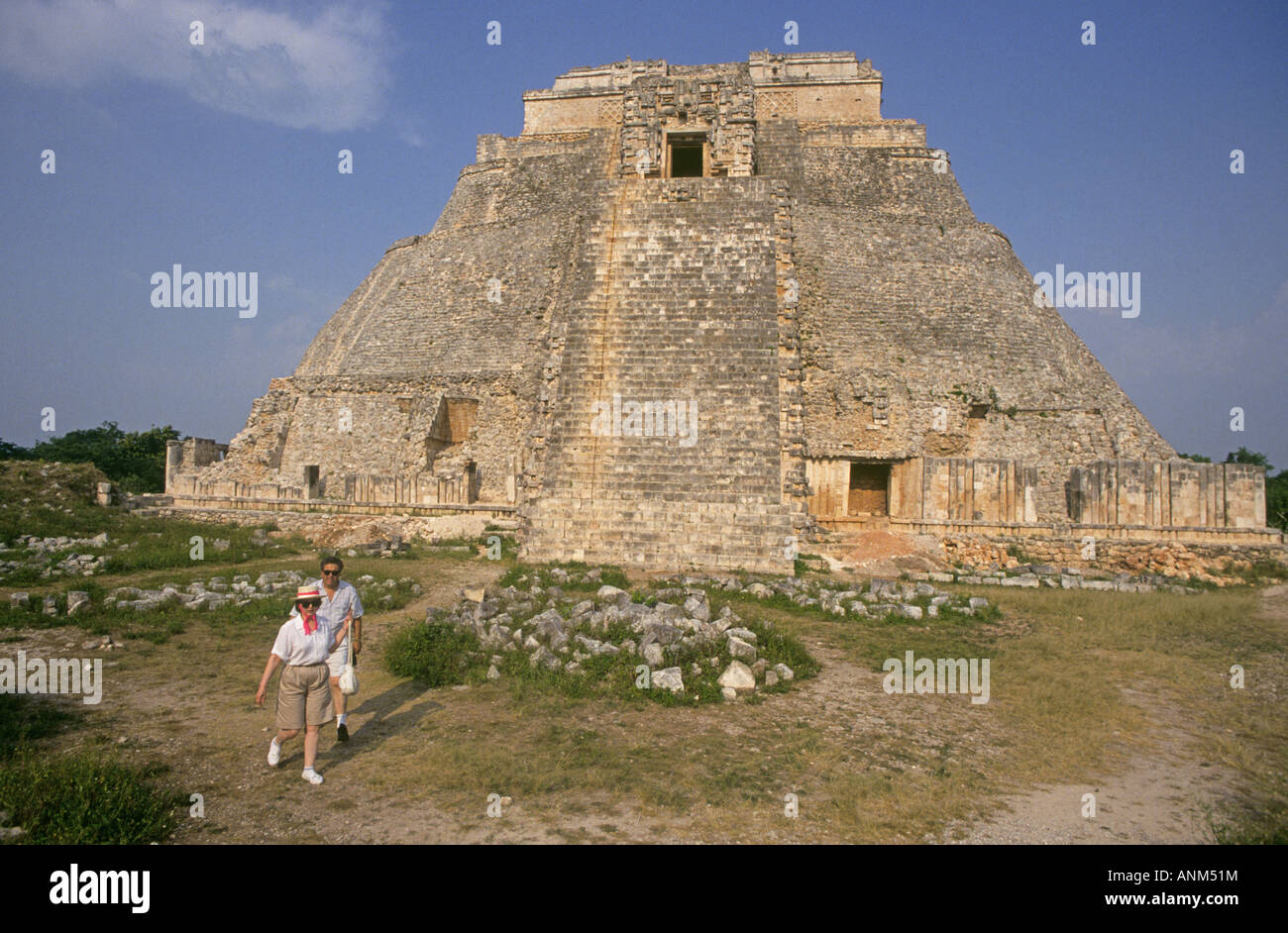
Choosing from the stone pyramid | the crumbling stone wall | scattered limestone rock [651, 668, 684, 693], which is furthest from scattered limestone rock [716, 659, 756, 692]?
the crumbling stone wall

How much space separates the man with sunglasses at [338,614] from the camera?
→ 5.29m

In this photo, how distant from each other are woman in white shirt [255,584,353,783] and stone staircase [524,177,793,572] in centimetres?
740

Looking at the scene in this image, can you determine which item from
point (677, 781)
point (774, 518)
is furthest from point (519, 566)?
point (677, 781)

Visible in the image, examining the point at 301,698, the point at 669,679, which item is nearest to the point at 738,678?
the point at 669,679

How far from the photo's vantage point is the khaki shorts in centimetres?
473

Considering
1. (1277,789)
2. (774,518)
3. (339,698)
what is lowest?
(1277,789)

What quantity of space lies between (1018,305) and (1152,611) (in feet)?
44.5

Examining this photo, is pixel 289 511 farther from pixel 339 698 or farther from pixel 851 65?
pixel 851 65

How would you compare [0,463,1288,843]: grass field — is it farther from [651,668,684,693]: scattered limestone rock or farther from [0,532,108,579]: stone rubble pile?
[0,532,108,579]: stone rubble pile

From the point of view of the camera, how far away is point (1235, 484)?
14570mm

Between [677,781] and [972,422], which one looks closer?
[677,781]

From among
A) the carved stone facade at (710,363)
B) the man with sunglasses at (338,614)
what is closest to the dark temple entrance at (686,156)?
the carved stone facade at (710,363)

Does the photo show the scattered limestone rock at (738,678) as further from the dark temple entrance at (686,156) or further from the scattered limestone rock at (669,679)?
the dark temple entrance at (686,156)

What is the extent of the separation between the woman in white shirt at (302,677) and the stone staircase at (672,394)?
7.40 m
